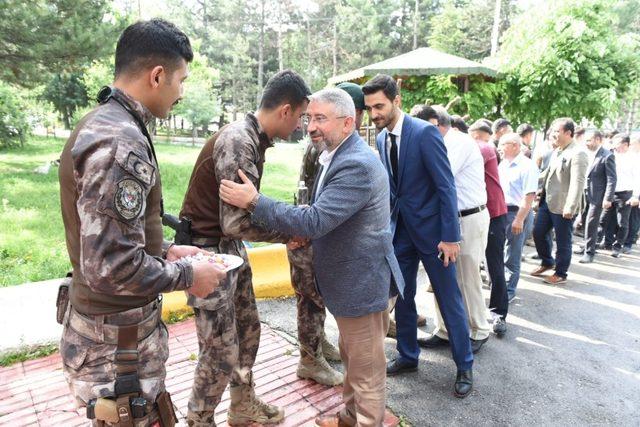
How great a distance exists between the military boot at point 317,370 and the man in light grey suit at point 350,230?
67 centimetres

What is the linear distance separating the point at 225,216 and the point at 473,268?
2.52 metres

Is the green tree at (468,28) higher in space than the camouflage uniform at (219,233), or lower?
higher

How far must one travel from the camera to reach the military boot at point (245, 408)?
8.87 ft

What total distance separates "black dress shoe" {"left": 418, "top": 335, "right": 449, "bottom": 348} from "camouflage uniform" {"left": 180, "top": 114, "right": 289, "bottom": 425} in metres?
2.17

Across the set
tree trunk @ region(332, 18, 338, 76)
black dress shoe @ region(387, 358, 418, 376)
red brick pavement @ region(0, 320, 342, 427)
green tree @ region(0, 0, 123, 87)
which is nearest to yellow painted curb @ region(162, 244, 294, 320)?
red brick pavement @ region(0, 320, 342, 427)

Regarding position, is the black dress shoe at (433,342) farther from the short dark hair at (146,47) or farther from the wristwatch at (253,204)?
the short dark hair at (146,47)

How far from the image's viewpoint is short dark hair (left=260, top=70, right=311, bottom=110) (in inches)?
93.2

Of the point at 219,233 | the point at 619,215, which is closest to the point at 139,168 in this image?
the point at 219,233

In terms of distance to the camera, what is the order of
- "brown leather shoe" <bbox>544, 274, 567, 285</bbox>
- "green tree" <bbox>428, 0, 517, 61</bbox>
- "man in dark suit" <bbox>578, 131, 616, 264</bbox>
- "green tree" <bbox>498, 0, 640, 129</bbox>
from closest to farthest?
"brown leather shoe" <bbox>544, 274, 567, 285</bbox> < "man in dark suit" <bbox>578, 131, 616, 264</bbox> < "green tree" <bbox>498, 0, 640, 129</bbox> < "green tree" <bbox>428, 0, 517, 61</bbox>

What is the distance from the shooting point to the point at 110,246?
144cm

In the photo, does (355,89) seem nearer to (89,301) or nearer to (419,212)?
(419,212)

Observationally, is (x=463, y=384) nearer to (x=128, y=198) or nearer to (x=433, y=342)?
(x=433, y=342)

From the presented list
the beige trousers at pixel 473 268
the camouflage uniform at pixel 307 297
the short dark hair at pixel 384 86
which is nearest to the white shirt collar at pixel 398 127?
the short dark hair at pixel 384 86

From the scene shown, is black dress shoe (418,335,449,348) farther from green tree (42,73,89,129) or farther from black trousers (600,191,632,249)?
green tree (42,73,89,129)
